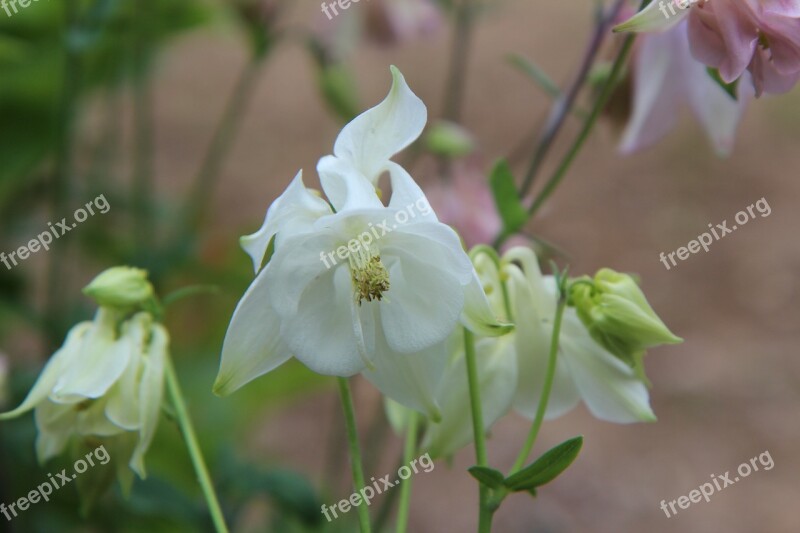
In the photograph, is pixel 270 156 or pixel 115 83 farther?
pixel 270 156

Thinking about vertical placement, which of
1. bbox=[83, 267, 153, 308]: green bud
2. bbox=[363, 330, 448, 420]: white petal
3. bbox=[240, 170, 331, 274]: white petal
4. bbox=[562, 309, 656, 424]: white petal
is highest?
bbox=[240, 170, 331, 274]: white petal

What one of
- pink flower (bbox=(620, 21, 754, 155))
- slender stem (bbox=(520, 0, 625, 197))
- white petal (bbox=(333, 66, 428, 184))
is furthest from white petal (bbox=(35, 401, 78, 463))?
pink flower (bbox=(620, 21, 754, 155))

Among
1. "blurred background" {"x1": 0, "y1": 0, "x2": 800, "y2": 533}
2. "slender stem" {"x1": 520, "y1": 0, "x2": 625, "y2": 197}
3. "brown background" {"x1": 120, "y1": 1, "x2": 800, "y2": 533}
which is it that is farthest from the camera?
"brown background" {"x1": 120, "y1": 1, "x2": 800, "y2": 533}

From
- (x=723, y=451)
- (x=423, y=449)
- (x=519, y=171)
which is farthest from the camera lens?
(x=519, y=171)

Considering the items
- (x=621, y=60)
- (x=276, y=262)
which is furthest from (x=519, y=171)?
(x=276, y=262)

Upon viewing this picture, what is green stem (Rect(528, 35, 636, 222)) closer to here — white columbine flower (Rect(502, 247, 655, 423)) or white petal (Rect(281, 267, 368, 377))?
white columbine flower (Rect(502, 247, 655, 423))

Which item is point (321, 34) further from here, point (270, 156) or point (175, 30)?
point (270, 156)
